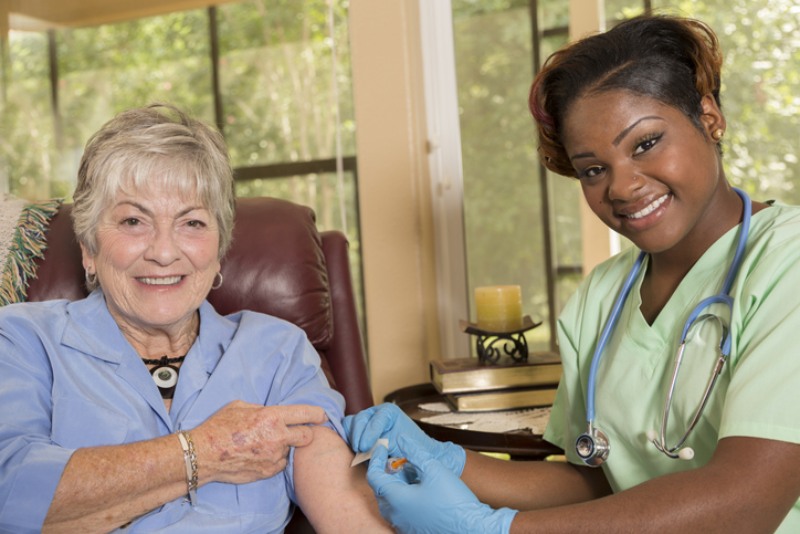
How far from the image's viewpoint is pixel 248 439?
134cm

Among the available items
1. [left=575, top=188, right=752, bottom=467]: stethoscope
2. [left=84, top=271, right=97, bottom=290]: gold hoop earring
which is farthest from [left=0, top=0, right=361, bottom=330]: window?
[left=575, top=188, right=752, bottom=467]: stethoscope

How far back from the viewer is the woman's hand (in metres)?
1.32

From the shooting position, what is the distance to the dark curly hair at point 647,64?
123 centimetres

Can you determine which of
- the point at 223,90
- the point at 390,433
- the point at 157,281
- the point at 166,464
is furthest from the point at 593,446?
the point at 223,90

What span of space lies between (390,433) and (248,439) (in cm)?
23

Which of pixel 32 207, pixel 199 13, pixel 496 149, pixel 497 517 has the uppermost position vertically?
pixel 199 13

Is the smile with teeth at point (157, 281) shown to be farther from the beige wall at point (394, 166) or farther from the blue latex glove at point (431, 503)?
the beige wall at point (394, 166)

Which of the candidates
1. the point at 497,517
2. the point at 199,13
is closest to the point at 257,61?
the point at 199,13

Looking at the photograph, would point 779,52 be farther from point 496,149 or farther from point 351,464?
point 351,464

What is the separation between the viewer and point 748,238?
1.23m

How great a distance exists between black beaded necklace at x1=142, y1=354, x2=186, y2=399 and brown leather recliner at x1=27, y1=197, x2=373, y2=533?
0.89 ft

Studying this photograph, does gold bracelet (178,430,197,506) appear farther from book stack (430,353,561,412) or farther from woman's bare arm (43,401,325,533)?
book stack (430,353,561,412)

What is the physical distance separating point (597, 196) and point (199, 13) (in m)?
2.81

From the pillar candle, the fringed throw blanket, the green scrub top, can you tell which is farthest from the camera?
the pillar candle
